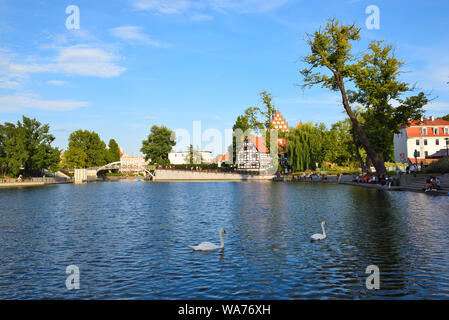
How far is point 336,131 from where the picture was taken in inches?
3949

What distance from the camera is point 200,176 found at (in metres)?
114

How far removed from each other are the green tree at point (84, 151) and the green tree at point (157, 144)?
631 inches

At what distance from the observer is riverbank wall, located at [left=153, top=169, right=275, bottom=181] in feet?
328

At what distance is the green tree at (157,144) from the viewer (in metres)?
128

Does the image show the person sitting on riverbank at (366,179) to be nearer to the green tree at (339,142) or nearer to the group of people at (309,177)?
the group of people at (309,177)

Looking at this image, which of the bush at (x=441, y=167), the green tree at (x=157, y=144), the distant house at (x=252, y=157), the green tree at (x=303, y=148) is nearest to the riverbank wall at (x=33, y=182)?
the green tree at (x=157, y=144)

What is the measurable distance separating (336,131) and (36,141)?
249 ft

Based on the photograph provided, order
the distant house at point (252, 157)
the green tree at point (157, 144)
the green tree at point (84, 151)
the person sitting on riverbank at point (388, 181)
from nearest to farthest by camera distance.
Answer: the person sitting on riverbank at point (388, 181) → the distant house at point (252, 157) → the green tree at point (84, 151) → the green tree at point (157, 144)

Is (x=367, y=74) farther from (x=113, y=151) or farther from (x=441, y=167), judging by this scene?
(x=113, y=151)

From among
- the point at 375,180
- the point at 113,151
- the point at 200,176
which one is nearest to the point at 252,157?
the point at 200,176

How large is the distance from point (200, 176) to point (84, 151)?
41.7 m

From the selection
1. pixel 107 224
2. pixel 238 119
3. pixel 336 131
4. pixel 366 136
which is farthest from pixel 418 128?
pixel 107 224

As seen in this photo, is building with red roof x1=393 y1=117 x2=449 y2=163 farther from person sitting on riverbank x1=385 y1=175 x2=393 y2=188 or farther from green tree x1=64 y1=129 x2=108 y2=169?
green tree x1=64 y1=129 x2=108 y2=169
